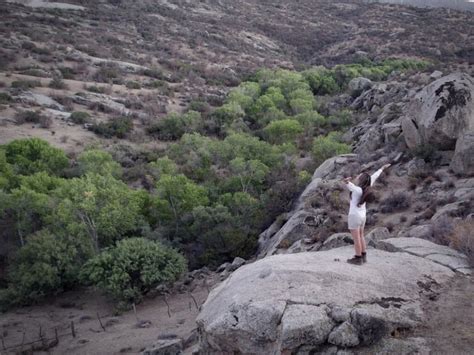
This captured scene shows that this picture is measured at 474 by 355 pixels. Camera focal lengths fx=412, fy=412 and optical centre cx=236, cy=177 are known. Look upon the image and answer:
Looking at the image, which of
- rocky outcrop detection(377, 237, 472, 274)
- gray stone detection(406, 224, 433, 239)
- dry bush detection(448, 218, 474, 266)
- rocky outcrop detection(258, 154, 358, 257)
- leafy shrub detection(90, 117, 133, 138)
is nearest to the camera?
rocky outcrop detection(377, 237, 472, 274)

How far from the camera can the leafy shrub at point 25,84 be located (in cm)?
4086

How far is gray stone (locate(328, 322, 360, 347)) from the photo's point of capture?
266 inches

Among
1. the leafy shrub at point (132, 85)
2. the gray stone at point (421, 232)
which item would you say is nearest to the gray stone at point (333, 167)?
the gray stone at point (421, 232)

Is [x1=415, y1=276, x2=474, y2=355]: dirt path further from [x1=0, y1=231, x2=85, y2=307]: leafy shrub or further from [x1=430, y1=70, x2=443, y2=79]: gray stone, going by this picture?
[x1=430, y1=70, x2=443, y2=79]: gray stone

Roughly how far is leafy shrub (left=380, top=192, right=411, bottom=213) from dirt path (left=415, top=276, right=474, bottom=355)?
7679 mm

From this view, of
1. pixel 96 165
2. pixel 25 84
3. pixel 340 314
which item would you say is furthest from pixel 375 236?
pixel 25 84

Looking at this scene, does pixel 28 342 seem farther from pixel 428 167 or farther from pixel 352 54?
pixel 352 54

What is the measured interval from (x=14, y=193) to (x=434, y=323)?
21.3m

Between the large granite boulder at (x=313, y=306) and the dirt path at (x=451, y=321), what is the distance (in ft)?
0.75

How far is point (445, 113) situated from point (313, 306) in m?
13.0

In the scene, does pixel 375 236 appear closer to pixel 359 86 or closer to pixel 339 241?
pixel 339 241

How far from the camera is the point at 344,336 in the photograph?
6.79m

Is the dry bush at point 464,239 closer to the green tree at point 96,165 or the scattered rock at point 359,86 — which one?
the green tree at point 96,165

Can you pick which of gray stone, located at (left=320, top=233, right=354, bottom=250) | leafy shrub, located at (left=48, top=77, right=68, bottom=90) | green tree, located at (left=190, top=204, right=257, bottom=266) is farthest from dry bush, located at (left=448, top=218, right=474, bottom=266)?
leafy shrub, located at (left=48, top=77, right=68, bottom=90)
